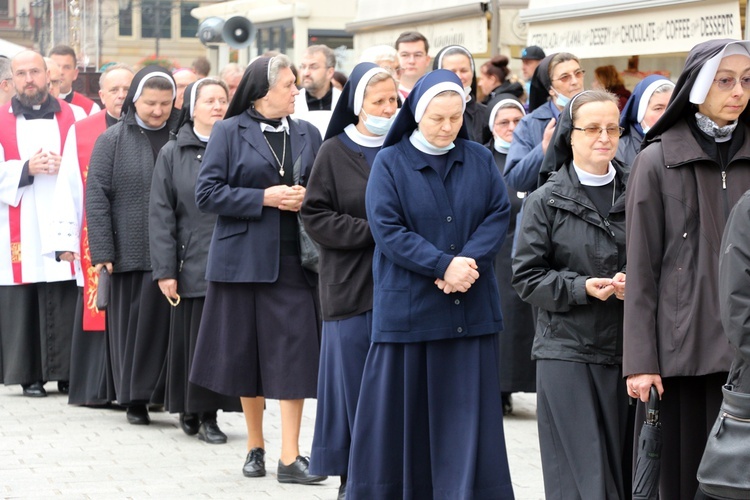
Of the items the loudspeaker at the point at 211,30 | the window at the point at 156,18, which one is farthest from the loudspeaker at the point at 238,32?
the window at the point at 156,18

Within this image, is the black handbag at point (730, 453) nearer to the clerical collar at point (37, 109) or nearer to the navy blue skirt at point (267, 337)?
the navy blue skirt at point (267, 337)

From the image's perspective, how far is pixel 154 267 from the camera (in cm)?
888

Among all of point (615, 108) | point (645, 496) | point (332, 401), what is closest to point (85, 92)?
point (332, 401)

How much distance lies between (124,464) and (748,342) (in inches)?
181

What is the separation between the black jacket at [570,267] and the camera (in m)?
5.93

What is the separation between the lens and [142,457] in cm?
857

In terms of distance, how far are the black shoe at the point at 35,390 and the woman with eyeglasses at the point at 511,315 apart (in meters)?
3.54

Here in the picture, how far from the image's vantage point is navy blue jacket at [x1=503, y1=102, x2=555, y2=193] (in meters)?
8.58

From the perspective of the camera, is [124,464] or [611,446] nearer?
[611,446]

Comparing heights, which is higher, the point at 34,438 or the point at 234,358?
the point at 234,358

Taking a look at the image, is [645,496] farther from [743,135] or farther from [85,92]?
[85,92]

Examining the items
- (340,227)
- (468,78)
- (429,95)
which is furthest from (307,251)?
(468,78)

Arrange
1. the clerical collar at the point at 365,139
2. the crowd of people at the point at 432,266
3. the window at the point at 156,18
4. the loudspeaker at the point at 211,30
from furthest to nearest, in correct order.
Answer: the window at the point at 156,18 < the loudspeaker at the point at 211,30 < the clerical collar at the point at 365,139 < the crowd of people at the point at 432,266

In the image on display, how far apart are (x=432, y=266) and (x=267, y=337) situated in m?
2.01
